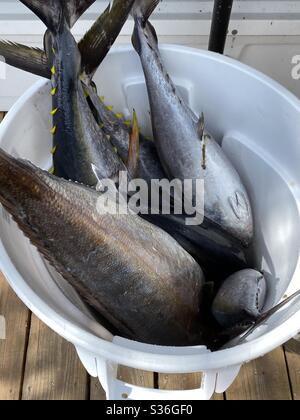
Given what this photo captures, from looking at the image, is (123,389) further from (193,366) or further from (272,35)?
(272,35)

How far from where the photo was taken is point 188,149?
1.10 m

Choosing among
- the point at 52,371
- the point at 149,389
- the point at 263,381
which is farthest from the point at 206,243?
the point at 52,371

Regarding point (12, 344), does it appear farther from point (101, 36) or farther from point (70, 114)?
point (101, 36)

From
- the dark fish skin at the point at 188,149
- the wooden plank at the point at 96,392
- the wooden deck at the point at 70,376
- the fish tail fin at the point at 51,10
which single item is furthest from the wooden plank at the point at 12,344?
the fish tail fin at the point at 51,10

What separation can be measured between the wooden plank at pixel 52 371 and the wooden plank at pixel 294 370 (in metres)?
0.53

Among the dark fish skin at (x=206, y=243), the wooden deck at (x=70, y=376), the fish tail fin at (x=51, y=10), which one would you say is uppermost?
the fish tail fin at (x=51, y=10)

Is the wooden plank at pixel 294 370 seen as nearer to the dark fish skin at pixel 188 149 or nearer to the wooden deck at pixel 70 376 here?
the wooden deck at pixel 70 376

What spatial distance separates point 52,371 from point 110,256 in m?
0.54

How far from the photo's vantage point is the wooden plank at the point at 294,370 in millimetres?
1220

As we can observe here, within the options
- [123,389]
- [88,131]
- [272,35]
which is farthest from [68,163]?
[272,35]

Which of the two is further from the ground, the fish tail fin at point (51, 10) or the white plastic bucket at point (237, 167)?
the fish tail fin at point (51, 10)

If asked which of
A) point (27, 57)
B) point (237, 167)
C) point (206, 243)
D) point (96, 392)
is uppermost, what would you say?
point (27, 57)

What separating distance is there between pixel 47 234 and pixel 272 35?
0.99 metres

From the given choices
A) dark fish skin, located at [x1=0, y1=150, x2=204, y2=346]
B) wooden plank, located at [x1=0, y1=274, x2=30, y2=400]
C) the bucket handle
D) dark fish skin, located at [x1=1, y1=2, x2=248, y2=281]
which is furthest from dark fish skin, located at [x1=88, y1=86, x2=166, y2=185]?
wooden plank, located at [x1=0, y1=274, x2=30, y2=400]
